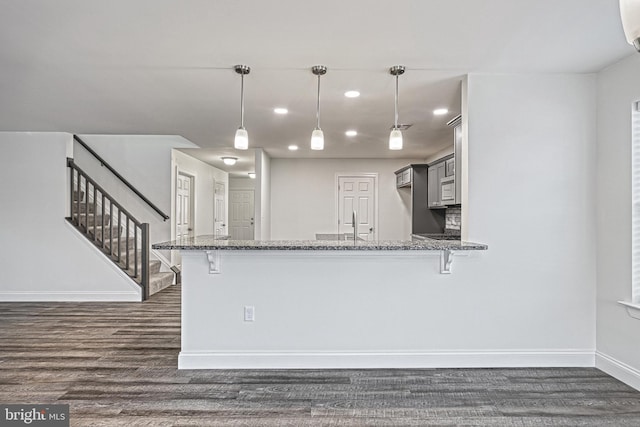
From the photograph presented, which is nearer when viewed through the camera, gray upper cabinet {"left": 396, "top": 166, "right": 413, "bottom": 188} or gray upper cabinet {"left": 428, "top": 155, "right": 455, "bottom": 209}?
gray upper cabinet {"left": 428, "top": 155, "right": 455, "bottom": 209}

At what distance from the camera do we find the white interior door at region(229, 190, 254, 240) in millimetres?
11078

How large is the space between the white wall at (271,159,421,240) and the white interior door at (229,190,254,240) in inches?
126

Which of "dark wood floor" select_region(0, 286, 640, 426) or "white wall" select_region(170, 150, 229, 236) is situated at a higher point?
"white wall" select_region(170, 150, 229, 236)

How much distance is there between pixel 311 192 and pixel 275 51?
17.4 ft

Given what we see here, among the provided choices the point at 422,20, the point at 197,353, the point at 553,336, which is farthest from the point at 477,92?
the point at 197,353

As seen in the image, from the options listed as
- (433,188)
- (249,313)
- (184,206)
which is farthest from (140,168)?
(433,188)

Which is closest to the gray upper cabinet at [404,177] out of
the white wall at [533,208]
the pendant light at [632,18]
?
the white wall at [533,208]

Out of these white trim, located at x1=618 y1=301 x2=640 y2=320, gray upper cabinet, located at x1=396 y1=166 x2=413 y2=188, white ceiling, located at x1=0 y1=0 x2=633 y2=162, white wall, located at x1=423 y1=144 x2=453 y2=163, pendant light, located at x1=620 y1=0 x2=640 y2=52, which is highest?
white ceiling, located at x1=0 y1=0 x2=633 y2=162

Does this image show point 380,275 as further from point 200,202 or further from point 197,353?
point 200,202

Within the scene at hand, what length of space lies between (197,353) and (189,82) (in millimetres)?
2216

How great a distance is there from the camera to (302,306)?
10.4ft

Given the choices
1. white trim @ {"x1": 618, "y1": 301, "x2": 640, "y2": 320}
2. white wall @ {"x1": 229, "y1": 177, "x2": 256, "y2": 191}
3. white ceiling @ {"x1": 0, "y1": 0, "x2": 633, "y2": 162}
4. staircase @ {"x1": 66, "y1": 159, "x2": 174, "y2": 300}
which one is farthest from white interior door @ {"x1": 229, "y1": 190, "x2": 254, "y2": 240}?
white trim @ {"x1": 618, "y1": 301, "x2": 640, "y2": 320}

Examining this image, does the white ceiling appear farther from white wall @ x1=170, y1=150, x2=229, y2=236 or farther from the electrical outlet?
white wall @ x1=170, y1=150, x2=229, y2=236

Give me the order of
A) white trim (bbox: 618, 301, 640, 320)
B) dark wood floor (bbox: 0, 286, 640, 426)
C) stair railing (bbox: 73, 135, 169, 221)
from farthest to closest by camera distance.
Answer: stair railing (bbox: 73, 135, 169, 221) → white trim (bbox: 618, 301, 640, 320) → dark wood floor (bbox: 0, 286, 640, 426)
